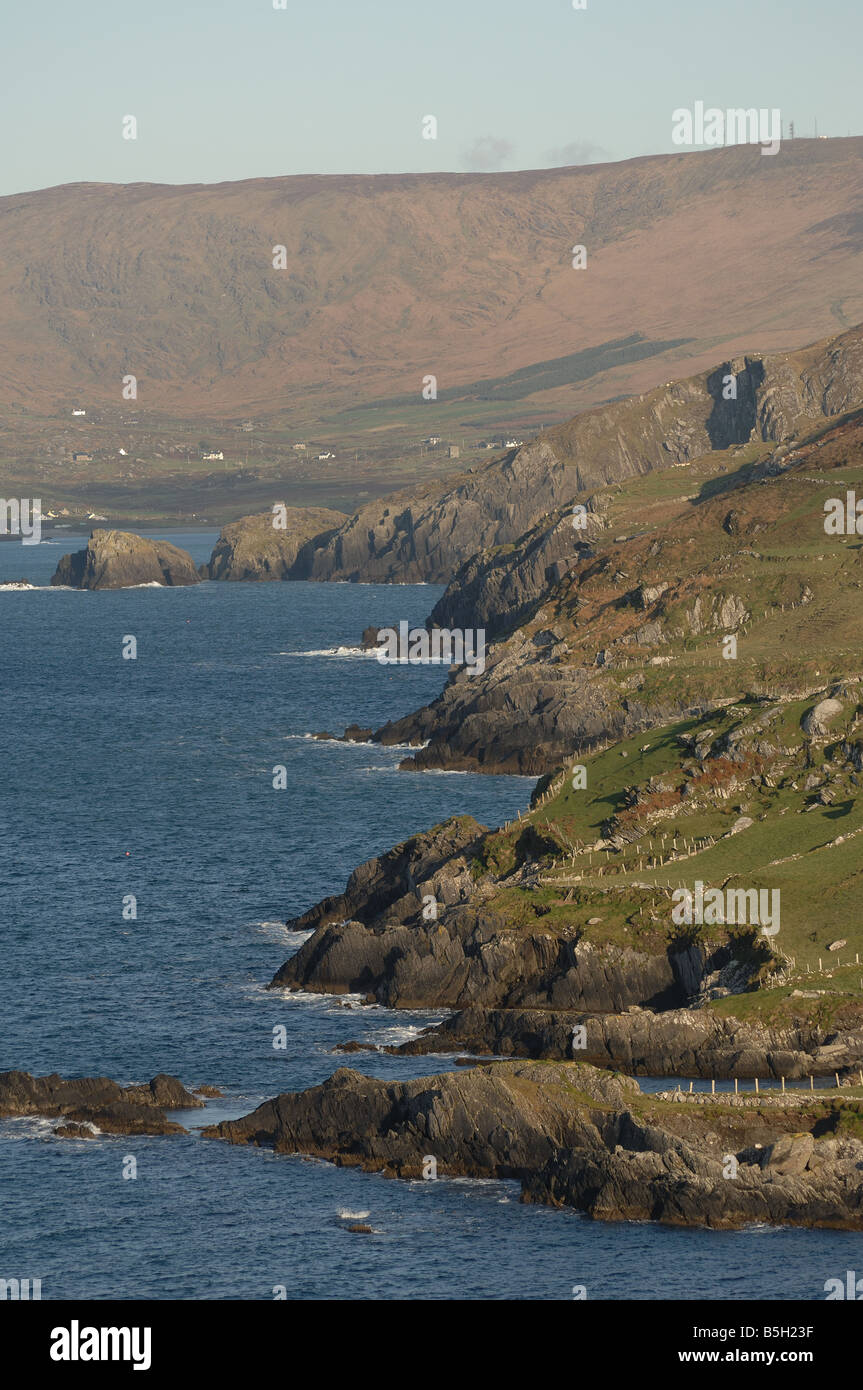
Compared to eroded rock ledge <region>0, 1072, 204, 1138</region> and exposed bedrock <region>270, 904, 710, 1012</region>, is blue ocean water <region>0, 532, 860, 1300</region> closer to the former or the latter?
eroded rock ledge <region>0, 1072, 204, 1138</region>

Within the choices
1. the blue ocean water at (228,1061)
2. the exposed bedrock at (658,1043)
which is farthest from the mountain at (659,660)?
the exposed bedrock at (658,1043)

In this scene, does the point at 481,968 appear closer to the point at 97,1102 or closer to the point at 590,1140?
the point at 97,1102

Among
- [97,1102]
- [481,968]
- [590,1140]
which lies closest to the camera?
[590,1140]

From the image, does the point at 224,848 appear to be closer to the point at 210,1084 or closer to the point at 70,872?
the point at 70,872

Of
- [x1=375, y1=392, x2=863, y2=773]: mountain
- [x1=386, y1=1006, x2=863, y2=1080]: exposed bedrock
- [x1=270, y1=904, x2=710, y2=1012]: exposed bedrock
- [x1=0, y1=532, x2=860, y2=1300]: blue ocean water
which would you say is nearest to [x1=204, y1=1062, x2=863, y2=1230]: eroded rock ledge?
[x1=0, y1=532, x2=860, y2=1300]: blue ocean water

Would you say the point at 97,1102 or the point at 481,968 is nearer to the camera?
the point at 97,1102

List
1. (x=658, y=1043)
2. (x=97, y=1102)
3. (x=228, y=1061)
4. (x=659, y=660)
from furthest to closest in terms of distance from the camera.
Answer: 1. (x=659, y=660)
2. (x=228, y=1061)
3. (x=658, y=1043)
4. (x=97, y=1102)

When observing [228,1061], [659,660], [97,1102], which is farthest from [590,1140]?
[659,660]
